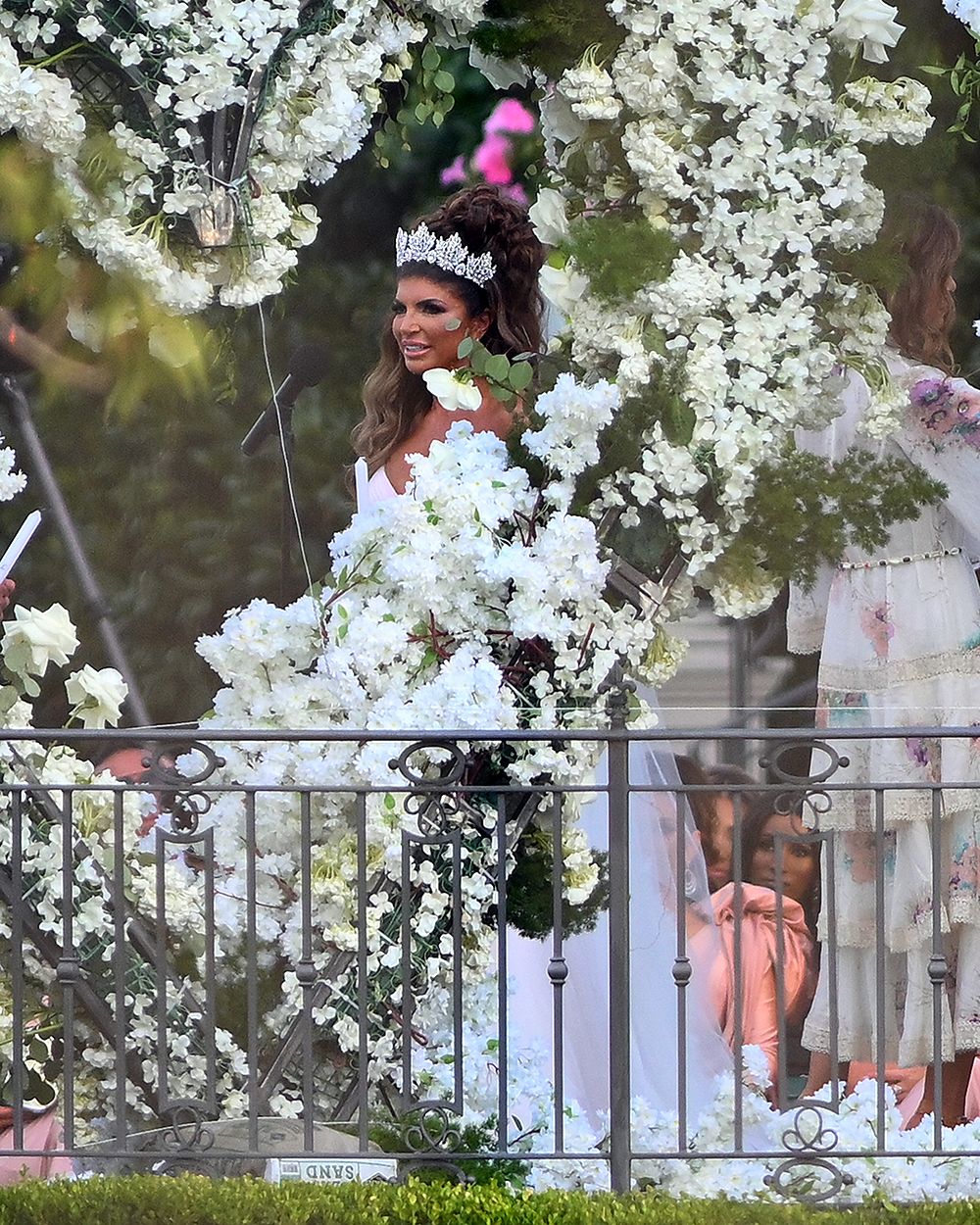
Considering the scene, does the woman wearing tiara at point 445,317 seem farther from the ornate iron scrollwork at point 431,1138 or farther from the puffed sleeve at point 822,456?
the ornate iron scrollwork at point 431,1138

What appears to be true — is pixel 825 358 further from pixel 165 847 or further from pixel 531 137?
pixel 165 847

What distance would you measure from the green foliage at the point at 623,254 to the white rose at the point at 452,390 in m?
0.41

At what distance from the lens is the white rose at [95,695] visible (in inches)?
154

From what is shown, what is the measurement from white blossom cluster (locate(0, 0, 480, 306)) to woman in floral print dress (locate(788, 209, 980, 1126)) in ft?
4.86

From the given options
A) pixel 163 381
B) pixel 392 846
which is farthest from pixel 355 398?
pixel 392 846

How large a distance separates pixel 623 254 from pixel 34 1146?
8.94 ft

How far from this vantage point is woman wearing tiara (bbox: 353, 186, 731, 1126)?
3883 mm

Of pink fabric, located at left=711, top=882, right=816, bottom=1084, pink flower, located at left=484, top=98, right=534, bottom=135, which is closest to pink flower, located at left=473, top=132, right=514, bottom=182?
pink flower, located at left=484, top=98, right=534, bottom=135

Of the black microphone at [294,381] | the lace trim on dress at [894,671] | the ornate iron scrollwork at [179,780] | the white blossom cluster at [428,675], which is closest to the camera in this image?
the ornate iron scrollwork at [179,780]

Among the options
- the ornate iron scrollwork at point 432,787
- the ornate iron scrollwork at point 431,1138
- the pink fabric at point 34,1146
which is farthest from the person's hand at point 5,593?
the ornate iron scrollwork at point 431,1138

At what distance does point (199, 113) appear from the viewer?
3779 mm

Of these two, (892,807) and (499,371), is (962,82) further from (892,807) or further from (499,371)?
(892,807)

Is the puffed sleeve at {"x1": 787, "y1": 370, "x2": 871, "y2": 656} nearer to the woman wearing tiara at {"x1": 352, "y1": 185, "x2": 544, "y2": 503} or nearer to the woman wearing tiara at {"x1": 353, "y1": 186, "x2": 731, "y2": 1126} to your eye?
the woman wearing tiara at {"x1": 353, "y1": 186, "x2": 731, "y2": 1126}

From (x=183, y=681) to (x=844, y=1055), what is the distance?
6.60ft
